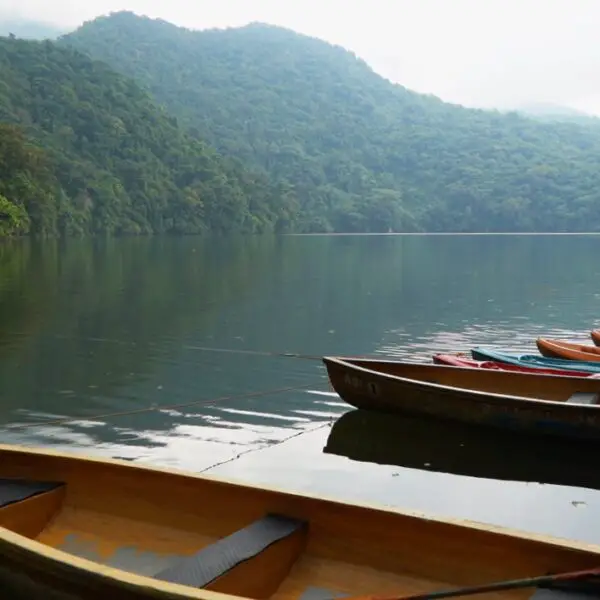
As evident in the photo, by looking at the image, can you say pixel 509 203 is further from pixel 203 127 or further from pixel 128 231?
pixel 128 231

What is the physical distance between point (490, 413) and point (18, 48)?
11746 cm

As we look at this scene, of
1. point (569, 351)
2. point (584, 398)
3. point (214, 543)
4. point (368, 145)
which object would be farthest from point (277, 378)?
point (368, 145)

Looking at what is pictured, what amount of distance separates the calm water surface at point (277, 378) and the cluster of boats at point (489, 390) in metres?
0.41

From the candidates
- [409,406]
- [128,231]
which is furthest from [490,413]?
[128,231]

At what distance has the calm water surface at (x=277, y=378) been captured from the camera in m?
9.27

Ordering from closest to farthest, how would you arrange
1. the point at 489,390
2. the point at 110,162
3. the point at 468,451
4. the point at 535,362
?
the point at 468,451 → the point at 489,390 → the point at 535,362 → the point at 110,162

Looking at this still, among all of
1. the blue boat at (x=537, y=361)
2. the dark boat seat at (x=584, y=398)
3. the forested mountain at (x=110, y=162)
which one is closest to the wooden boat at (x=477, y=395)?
the dark boat seat at (x=584, y=398)

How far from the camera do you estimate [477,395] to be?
10.0m

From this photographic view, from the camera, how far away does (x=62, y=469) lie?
6.06 meters

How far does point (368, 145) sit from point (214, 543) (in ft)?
526

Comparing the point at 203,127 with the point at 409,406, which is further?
the point at 203,127

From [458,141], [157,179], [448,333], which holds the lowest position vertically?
[448,333]

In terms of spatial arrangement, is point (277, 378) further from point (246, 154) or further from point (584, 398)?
point (246, 154)

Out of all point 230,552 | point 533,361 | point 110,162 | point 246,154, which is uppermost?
point 246,154
